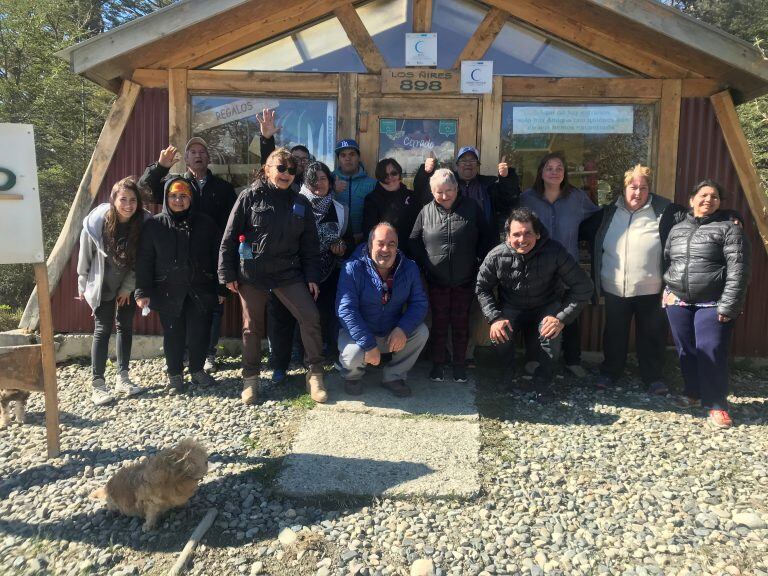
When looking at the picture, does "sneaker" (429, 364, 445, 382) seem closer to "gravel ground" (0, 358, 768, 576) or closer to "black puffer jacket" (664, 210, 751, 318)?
"gravel ground" (0, 358, 768, 576)

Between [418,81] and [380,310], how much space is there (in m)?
2.62

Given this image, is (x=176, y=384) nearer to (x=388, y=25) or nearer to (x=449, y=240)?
(x=449, y=240)

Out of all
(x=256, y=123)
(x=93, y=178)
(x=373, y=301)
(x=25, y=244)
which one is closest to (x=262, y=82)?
(x=256, y=123)

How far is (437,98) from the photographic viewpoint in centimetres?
579

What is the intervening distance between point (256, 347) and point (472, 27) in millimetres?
3944

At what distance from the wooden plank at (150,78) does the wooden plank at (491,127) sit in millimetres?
3397

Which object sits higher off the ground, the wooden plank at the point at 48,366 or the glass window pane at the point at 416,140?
the glass window pane at the point at 416,140

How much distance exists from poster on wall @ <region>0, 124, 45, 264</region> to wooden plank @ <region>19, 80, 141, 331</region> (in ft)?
7.82

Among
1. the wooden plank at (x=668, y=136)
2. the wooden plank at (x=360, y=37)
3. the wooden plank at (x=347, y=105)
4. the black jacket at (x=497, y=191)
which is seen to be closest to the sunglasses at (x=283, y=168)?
the black jacket at (x=497, y=191)

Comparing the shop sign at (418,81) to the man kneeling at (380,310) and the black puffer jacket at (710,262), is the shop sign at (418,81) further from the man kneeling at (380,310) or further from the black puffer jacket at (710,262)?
the black puffer jacket at (710,262)

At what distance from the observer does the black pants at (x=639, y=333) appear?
4832 millimetres

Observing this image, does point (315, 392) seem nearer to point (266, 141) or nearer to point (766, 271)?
point (266, 141)

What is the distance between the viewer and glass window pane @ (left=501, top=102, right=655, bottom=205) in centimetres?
573

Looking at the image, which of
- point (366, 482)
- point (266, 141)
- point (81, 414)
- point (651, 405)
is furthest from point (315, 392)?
point (651, 405)
